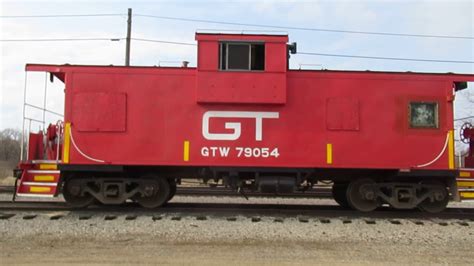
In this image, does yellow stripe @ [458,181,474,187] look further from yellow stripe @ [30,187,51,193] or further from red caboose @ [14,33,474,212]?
yellow stripe @ [30,187,51,193]

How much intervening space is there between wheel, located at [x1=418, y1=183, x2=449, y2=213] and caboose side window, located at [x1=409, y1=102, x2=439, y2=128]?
1332 millimetres

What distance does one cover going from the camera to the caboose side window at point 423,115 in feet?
33.7

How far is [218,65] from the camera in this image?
1005 centimetres

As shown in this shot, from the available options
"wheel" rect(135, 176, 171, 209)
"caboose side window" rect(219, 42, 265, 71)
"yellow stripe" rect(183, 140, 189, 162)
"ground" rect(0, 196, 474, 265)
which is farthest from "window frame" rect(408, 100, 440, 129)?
"wheel" rect(135, 176, 171, 209)

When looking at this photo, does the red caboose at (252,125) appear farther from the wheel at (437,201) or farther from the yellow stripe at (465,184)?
the yellow stripe at (465,184)

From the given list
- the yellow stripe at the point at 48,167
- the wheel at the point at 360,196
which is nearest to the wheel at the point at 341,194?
the wheel at the point at 360,196

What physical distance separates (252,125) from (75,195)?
4.06 meters

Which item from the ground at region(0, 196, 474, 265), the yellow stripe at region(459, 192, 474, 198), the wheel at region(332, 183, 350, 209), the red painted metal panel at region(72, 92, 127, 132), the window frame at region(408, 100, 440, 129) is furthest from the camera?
the wheel at region(332, 183, 350, 209)

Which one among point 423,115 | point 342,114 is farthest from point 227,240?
point 423,115

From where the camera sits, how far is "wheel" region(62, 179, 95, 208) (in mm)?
10094

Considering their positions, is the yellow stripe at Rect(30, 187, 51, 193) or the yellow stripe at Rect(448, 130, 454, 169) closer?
the yellow stripe at Rect(30, 187, 51, 193)

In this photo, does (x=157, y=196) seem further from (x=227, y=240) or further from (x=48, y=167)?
(x=227, y=240)

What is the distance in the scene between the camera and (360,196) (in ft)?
33.9

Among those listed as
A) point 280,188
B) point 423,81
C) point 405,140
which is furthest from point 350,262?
point 423,81
